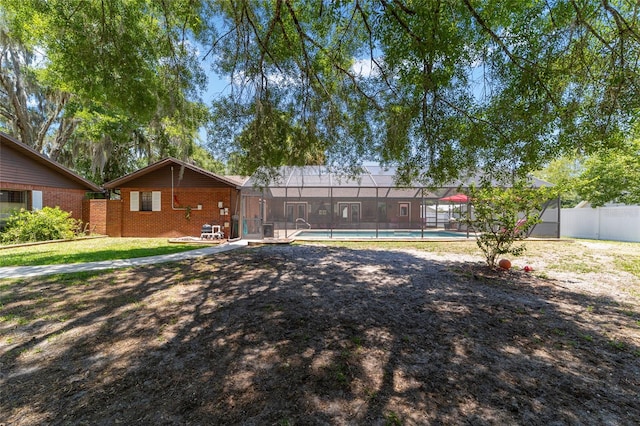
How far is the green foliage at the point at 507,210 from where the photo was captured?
667 centimetres

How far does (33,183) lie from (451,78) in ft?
54.3

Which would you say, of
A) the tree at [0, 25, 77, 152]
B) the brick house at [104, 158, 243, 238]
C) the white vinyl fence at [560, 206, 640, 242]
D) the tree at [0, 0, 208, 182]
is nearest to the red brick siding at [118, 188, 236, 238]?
the brick house at [104, 158, 243, 238]

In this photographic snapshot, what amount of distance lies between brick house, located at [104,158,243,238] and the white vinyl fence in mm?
19280

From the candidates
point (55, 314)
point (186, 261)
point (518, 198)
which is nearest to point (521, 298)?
point (518, 198)

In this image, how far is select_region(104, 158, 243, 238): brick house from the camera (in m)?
14.2

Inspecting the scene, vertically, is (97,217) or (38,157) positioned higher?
(38,157)

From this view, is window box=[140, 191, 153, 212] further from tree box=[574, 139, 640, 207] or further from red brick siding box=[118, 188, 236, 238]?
tree box=[574, 139, 640, 207]

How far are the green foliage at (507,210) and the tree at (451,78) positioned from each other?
1229 mm

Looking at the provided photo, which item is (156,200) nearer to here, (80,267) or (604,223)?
(80,267)

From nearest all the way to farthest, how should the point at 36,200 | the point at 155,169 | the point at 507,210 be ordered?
the point at 507,210 < the point at 36,200 < the point at 155,169

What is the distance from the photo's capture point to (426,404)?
7.43 feet

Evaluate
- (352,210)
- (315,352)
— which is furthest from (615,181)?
(315,352)

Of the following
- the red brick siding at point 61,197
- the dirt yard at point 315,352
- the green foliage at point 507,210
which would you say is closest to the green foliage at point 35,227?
the red brick siding at point 61,197

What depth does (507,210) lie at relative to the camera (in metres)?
6.80
